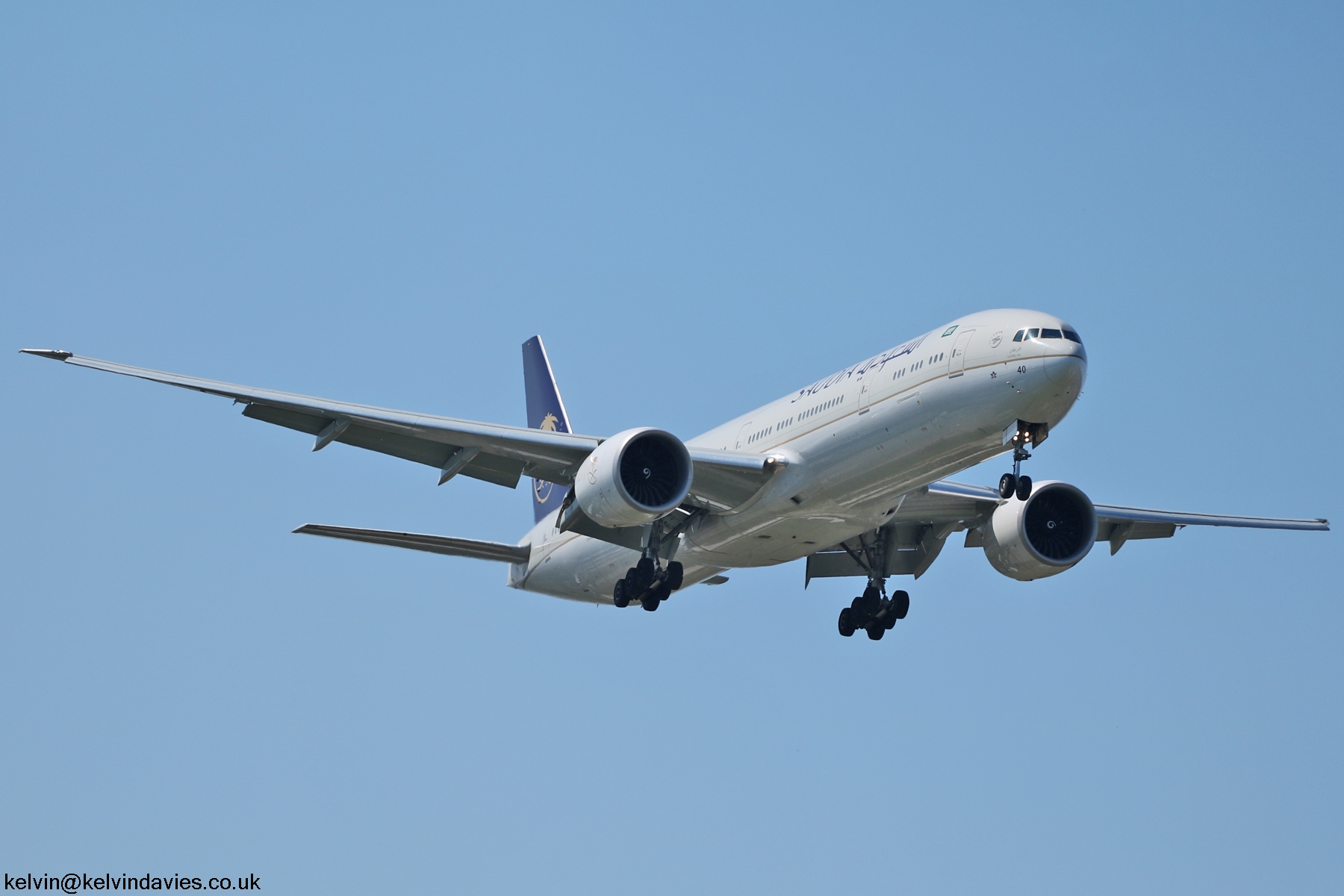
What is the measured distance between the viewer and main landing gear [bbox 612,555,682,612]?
106 feet

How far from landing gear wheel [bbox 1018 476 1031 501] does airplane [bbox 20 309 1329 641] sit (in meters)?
0.04

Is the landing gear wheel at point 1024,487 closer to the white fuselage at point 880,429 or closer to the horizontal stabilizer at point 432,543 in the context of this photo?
the white fuselage at point 880,429

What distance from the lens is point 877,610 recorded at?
34.9 meters

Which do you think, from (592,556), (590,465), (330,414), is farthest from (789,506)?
(330,414)

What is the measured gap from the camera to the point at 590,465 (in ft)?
96.4

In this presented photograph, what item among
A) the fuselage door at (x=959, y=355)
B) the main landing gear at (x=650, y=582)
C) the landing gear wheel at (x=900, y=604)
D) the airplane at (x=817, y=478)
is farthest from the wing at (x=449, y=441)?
the landing gear wheel at (x=900, y=604)

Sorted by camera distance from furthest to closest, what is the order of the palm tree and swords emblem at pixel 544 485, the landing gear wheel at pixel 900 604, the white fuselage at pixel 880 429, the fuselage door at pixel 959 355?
the palm tree and swords emblem at pixel 544 485 < the landing gear wheel at pixel 900 604 < the fuselage door at pixel 959 355 < the white fuselage at pixel 880 429

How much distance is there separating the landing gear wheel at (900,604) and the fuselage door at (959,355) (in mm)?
9147

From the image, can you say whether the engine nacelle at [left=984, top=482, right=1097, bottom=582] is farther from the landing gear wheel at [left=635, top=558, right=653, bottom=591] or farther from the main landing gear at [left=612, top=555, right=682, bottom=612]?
the landing gear wheel at [left=635, top=558, right=653, bottom=591]

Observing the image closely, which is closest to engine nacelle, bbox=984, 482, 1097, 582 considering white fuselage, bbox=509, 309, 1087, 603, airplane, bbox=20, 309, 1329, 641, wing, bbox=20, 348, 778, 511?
airplane, bbox=20, 309, 1329, 641

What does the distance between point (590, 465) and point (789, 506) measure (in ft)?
12.4

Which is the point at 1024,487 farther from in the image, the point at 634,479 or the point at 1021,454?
the point at 634,479

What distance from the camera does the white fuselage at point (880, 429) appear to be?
26.3 metres

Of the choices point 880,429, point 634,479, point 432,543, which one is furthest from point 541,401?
point 880,429
